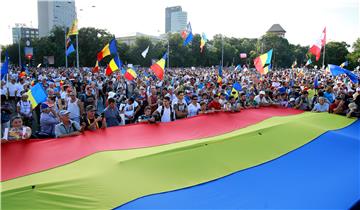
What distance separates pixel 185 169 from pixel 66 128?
293cm

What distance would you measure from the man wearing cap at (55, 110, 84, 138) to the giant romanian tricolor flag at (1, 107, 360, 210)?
19 centimetres

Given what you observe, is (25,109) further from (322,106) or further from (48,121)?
(322,106)

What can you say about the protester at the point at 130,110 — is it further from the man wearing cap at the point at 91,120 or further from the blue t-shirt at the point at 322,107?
the blue t-shirt at the point at 322,107

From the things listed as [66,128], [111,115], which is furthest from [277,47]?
[66,128]

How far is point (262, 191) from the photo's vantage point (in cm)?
431

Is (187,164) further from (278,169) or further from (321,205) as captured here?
(321,205)

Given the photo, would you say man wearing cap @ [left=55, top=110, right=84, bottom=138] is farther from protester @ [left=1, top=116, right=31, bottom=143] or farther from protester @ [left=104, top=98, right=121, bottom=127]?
protester @ [left=104, top=98, right=121, bottom=127]

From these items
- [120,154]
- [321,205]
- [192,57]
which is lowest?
[321,205]

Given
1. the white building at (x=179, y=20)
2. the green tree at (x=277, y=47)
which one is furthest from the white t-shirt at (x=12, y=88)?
the white building at (x=179, y=20)

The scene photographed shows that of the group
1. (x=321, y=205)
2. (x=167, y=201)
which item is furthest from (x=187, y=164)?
(x=321, y=205)

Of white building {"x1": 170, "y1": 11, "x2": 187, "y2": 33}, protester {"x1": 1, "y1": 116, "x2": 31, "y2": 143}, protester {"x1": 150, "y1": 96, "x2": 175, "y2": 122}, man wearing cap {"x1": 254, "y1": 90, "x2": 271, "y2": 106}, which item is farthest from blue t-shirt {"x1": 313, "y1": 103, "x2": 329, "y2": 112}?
white building {"x1": 170, "y1": 11, "x2": 187, "y2": 33}

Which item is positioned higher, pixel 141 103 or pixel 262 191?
pixel 141 103

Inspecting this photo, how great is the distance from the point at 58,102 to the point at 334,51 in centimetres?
7897

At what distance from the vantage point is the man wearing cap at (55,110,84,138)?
20.3ft
